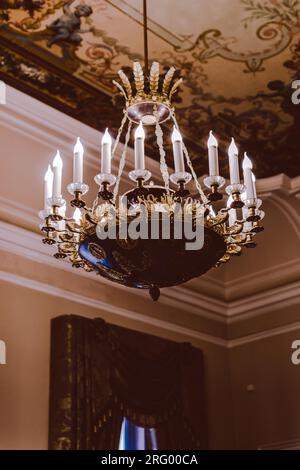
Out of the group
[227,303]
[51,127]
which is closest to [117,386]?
[227,303]

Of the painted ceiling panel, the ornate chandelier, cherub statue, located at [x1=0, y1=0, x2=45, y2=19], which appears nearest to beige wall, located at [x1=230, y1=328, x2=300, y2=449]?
the painted ceiling panel

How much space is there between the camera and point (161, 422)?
6281 mm

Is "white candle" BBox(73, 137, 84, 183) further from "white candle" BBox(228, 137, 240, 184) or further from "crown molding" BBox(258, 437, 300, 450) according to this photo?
"crown molding" BBox(258, 437, 300, 450)

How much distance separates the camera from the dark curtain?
557 cm

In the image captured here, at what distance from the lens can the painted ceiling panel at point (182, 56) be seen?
5.02 meters

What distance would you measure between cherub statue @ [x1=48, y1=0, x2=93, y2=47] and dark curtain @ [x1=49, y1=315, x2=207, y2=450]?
2.20 m

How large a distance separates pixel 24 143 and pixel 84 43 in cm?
108

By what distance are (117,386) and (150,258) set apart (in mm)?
2890

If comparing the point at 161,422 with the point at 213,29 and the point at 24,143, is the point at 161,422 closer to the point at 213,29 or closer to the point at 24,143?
the point at 24,143

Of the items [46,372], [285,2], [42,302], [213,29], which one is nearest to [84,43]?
[213,29]

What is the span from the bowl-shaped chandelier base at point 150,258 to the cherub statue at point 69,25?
7.11ft

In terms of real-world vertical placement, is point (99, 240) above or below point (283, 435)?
above

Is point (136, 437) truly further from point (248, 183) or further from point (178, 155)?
point (178, 155)

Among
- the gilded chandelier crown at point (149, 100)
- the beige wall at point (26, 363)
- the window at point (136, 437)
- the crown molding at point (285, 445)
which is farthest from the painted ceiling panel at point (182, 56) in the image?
the crown molding at point (285, 445)
